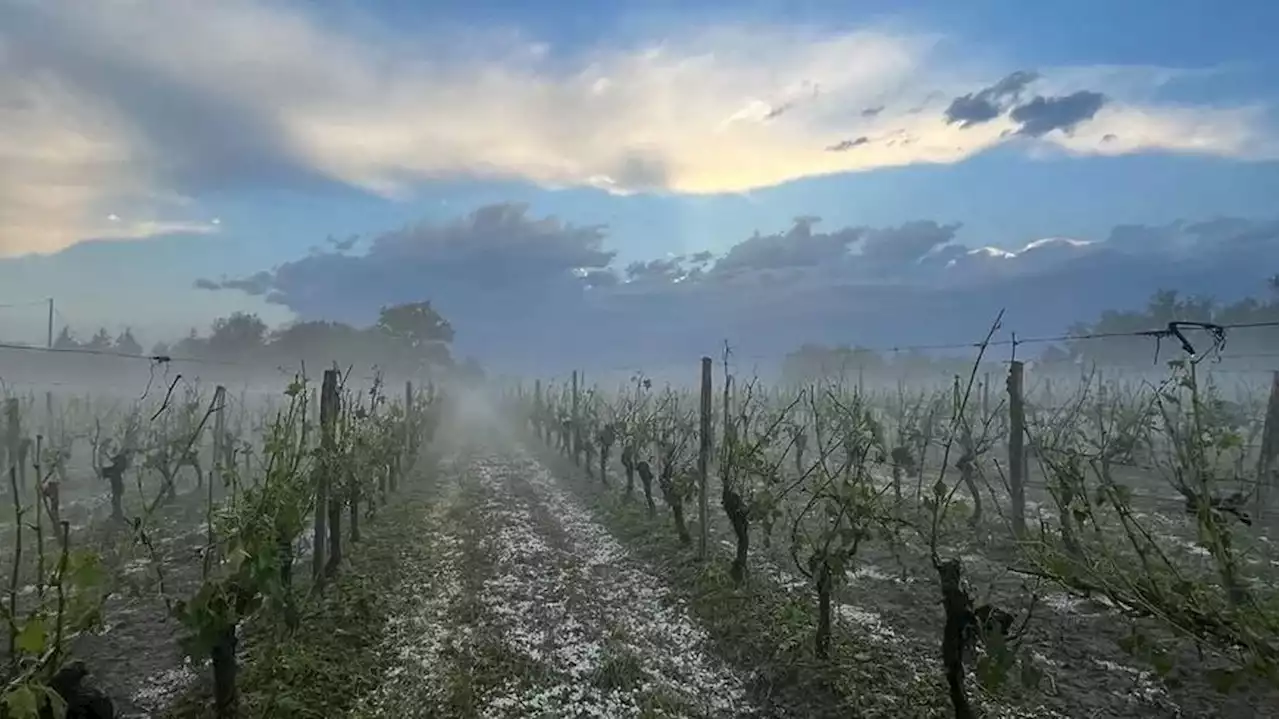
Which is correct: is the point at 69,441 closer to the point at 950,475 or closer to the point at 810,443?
the point at 950,475

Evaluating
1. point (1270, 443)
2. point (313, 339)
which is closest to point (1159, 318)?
point (1270, 443)

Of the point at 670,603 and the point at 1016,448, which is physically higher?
the point at 1016,448

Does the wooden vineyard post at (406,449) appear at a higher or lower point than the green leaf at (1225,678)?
lower

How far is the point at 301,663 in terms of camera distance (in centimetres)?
486

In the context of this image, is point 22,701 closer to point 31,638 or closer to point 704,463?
point 31,638

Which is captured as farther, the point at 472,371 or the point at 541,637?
the point at 472,371

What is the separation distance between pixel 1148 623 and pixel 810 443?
1690 cm

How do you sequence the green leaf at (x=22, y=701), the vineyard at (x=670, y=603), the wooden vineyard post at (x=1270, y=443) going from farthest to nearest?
the wooden vineyard post at (x=1270, y=443) < the vineyard at (x=670, y=603) < the green leaf at (x=22, y=701)

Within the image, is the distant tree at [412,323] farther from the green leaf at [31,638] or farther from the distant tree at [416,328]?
the green leaf at [31,638]

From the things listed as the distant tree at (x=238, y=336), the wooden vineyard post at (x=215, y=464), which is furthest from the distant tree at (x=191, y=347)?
the wooden vineyard post at (x=215, y=464)

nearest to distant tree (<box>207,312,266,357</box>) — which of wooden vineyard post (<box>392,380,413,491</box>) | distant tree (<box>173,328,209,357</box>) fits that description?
distant tree (<box>173,328,209,357</box>)

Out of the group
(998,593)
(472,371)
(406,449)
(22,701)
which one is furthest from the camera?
(472,371)

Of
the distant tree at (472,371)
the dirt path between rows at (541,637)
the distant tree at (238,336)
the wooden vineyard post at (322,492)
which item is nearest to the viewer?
the dirt path between rows at (541,637)

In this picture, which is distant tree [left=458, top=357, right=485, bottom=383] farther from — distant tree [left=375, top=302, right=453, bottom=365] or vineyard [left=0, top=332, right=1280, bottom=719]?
vineyard [left=0, top=332, right=1280, bottom=719]
